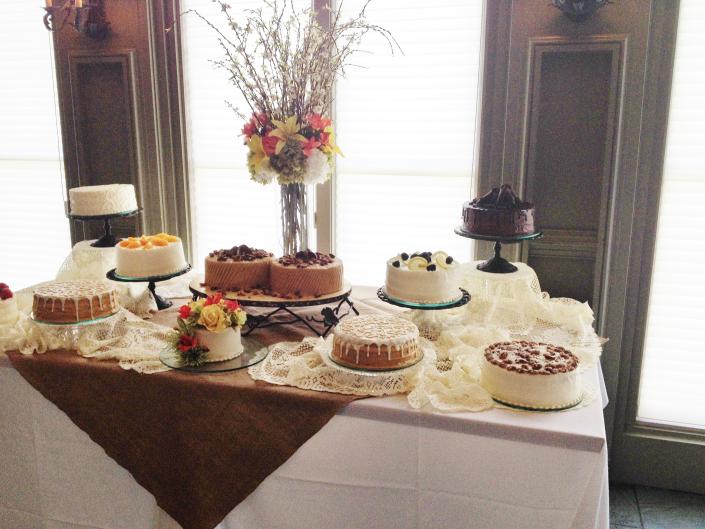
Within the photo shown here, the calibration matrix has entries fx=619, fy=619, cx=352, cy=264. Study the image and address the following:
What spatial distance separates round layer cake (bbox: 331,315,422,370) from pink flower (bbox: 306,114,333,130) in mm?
640

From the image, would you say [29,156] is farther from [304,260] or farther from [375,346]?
[375,346]

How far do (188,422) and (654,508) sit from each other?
182 centimetres

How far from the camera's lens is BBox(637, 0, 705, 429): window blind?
217 centimetres

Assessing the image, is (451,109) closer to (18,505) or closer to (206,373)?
(206,373)

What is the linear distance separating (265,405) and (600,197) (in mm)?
1488

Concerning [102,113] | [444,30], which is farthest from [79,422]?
[444,30]

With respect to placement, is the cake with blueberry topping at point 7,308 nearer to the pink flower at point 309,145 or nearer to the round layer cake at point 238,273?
the round layer cake at point 238,273

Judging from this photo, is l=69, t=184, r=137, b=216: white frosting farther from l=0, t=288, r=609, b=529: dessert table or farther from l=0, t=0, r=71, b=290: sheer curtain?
l=0, t=0, r=71, b=290: sheer curtain

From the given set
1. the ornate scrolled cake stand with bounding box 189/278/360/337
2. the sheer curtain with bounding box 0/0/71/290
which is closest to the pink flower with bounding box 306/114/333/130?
the ornate scrolled cake stand with bounding box 189/278/360/337

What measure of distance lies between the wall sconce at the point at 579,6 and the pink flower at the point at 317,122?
947mm

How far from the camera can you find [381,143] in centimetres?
254

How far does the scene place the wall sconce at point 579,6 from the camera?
2.09 metres

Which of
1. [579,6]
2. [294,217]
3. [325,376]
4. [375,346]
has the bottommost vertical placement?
[325,376]

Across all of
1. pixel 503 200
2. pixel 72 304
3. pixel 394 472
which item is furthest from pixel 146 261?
pixel 503 200
